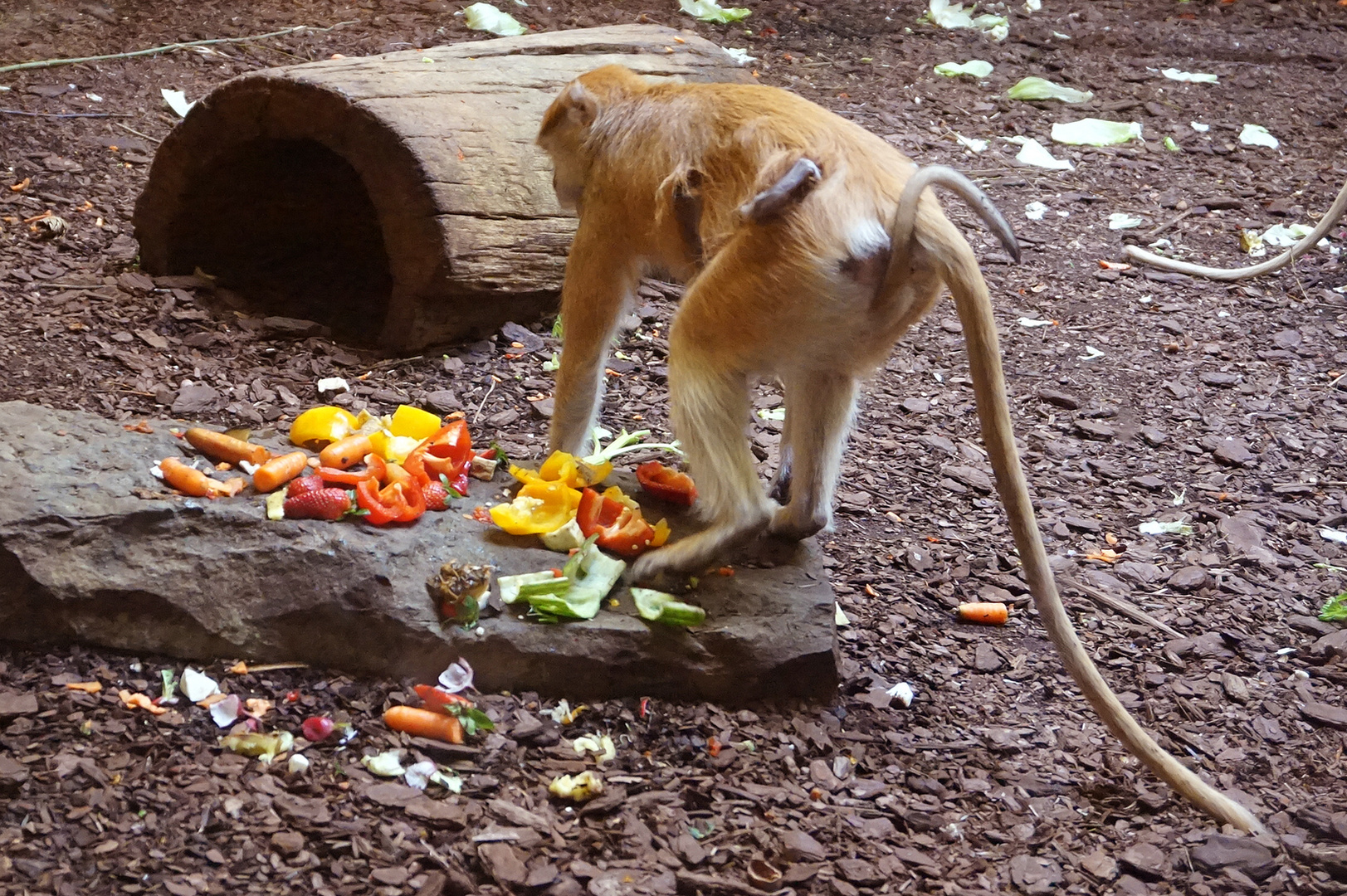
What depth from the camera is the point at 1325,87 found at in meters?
10.7

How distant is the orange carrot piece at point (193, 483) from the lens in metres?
4.12

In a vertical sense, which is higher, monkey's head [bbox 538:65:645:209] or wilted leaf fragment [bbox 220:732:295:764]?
monkey's head [bbox 538:65:645:209]

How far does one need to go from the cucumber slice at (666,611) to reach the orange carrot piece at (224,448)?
1581mm

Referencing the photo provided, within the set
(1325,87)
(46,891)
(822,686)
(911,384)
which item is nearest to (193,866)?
(46,891)

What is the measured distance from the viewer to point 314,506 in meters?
4.11

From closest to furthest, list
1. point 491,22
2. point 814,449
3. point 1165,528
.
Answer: point 814,449, point 1165,528, point 491,22

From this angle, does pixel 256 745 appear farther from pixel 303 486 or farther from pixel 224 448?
pixel 224 448

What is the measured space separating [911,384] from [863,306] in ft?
8.53

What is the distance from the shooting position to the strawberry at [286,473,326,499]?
413 cm

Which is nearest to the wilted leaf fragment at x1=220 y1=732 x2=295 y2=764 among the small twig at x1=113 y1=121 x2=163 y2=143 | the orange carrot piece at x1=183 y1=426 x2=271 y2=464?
the orange carrot piece at x1=183 y1=426 x2=271 y2=464

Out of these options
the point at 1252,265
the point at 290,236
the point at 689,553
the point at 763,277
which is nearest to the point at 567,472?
the point at 689,553

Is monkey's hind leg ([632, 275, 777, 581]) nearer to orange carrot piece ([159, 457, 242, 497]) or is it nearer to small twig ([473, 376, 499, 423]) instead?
orange carrot piece ([159, 457, 242, 497])

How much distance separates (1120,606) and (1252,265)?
406 cm

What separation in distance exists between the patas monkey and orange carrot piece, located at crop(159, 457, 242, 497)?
5.08ft
